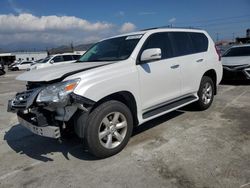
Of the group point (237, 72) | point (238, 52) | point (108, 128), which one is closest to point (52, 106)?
point (108, 128)

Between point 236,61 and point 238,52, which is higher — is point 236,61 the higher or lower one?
the lower one

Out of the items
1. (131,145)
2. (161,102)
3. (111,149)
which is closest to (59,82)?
(111,149)

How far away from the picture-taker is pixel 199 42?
6.01 m

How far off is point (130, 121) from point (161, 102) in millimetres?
889

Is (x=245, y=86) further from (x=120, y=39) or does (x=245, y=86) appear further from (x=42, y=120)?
(x=42, y=120)

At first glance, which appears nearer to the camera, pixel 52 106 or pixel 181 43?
pixel 52 106

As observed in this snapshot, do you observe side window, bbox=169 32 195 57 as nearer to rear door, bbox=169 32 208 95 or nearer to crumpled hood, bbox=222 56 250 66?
rear door, bbox=169 32 208 95

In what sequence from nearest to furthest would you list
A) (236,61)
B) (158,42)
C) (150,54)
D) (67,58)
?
(150,54) → (158,42) → (236,61) → (67,58)

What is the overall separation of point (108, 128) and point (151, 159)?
767 mm

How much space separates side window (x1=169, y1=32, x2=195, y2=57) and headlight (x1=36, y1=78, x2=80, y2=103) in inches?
94.7

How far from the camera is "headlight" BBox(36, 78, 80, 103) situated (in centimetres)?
342

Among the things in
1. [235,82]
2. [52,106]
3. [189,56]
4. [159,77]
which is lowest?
[235,82]

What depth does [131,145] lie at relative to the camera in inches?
171

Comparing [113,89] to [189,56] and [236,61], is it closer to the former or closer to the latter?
[189,56]
